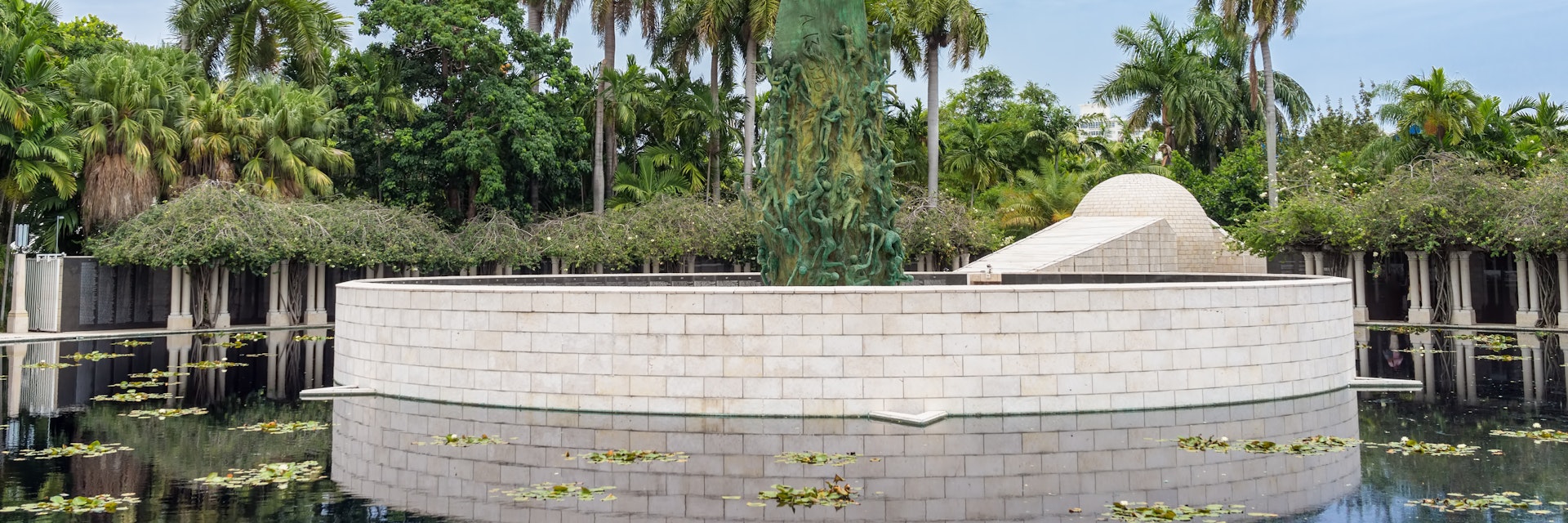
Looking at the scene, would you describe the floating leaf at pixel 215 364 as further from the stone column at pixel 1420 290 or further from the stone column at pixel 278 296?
the stone column at pixel 1420 290

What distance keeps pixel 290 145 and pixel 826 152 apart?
70.6ft

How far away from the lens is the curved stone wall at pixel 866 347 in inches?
432

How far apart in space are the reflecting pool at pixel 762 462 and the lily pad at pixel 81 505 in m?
0.14

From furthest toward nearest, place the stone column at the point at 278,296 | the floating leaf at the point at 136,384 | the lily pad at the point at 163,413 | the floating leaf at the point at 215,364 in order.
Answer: the stone column at the point at 278,296 → the floating leaf at the point at 215,364 → the floating leaf at the point at 136,384 → the lily pad at the point at 163,413

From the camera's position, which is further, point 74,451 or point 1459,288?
point 1459,288

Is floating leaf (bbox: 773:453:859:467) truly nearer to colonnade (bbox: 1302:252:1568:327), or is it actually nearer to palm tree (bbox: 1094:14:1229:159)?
colonnade (bbox: 1302:252:1568:327)

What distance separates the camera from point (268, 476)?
8.58 m

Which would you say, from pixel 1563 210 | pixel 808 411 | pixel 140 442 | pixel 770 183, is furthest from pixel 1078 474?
pixel 1563 210

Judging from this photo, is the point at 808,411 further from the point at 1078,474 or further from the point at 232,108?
the point at 232,108

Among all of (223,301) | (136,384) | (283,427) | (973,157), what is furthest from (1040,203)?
(283,427)

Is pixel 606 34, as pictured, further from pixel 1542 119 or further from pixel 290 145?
pixel 1542 119

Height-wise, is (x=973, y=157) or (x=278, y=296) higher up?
(x=973, y=157)

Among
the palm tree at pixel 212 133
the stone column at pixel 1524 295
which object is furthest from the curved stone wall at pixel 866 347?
the palm tree at pixel 212 133

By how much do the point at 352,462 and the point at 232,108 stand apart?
22846 millimetres
